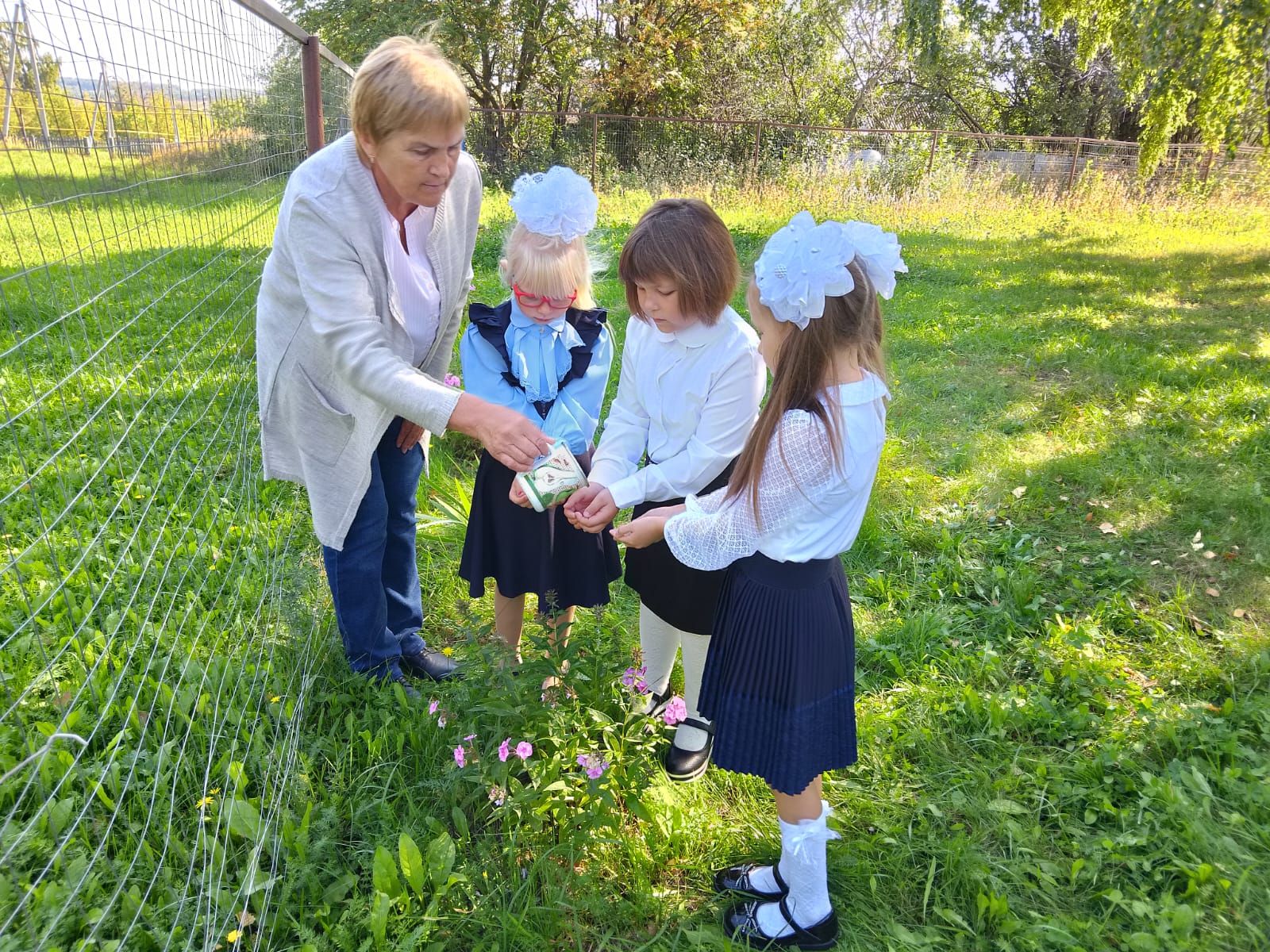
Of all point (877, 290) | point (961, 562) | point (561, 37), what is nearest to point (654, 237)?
point (877, 290)

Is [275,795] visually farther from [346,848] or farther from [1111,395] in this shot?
[1111,395]

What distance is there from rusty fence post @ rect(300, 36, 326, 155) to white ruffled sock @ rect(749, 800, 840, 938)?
306cm

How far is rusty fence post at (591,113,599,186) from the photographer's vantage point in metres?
13.6

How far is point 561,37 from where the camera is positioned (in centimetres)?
1873

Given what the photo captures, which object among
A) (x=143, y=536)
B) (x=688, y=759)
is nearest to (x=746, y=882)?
(x=688, y=759)

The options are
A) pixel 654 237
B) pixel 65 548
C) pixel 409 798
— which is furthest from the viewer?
pixel 65 548

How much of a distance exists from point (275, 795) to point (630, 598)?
146 cm

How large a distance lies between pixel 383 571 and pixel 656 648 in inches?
37.5

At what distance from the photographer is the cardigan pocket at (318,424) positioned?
2.17 metres

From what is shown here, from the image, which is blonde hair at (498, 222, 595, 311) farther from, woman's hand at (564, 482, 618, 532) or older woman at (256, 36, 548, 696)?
woman's hand at (564, 482, 618, 532)

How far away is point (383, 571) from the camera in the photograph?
2734mm

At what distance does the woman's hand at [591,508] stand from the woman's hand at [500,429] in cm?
19

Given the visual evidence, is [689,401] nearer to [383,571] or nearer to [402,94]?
[402,94]

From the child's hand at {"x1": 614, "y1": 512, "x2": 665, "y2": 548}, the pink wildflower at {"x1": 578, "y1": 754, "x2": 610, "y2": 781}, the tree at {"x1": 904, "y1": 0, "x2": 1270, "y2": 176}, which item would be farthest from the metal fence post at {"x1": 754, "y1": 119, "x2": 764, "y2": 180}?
the pink wildflower at {"x1": 578, "y1": 754, "x2": 610, "y2": 781}
